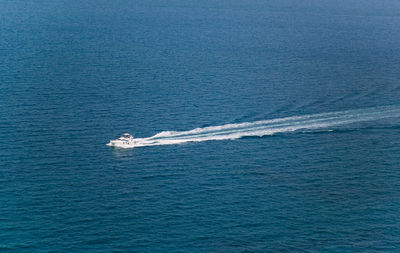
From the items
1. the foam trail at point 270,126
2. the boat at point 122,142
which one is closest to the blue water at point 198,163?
the foam trail at point 270,126

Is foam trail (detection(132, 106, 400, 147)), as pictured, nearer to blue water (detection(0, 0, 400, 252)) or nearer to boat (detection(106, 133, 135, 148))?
blue water (detection(0, 0, 400, 252))

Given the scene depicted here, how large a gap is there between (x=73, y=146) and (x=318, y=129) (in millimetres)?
56014

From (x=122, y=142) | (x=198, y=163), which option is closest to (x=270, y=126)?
(x=198, y=163)

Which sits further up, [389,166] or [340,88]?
[340,88]

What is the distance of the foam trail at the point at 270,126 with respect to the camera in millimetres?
123950

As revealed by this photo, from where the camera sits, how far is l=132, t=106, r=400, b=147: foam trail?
12395cm

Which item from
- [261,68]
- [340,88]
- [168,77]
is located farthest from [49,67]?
[340,88]

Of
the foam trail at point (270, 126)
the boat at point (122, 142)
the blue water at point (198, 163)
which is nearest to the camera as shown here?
the blue water at point (198, 163)

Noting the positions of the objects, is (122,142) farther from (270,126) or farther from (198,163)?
(270,126)

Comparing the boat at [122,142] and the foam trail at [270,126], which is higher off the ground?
the foam trail at [270,126]

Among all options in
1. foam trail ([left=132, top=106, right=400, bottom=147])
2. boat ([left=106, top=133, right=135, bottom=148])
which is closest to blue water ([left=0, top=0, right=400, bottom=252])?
foam trail ([left=132, top=106, right=400, bottom=147])

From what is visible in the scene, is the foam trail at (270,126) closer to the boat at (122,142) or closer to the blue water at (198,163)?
the blue water at (198,163)

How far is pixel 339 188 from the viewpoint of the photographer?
10369 centimetres

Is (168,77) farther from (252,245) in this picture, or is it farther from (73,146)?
(252,245)
